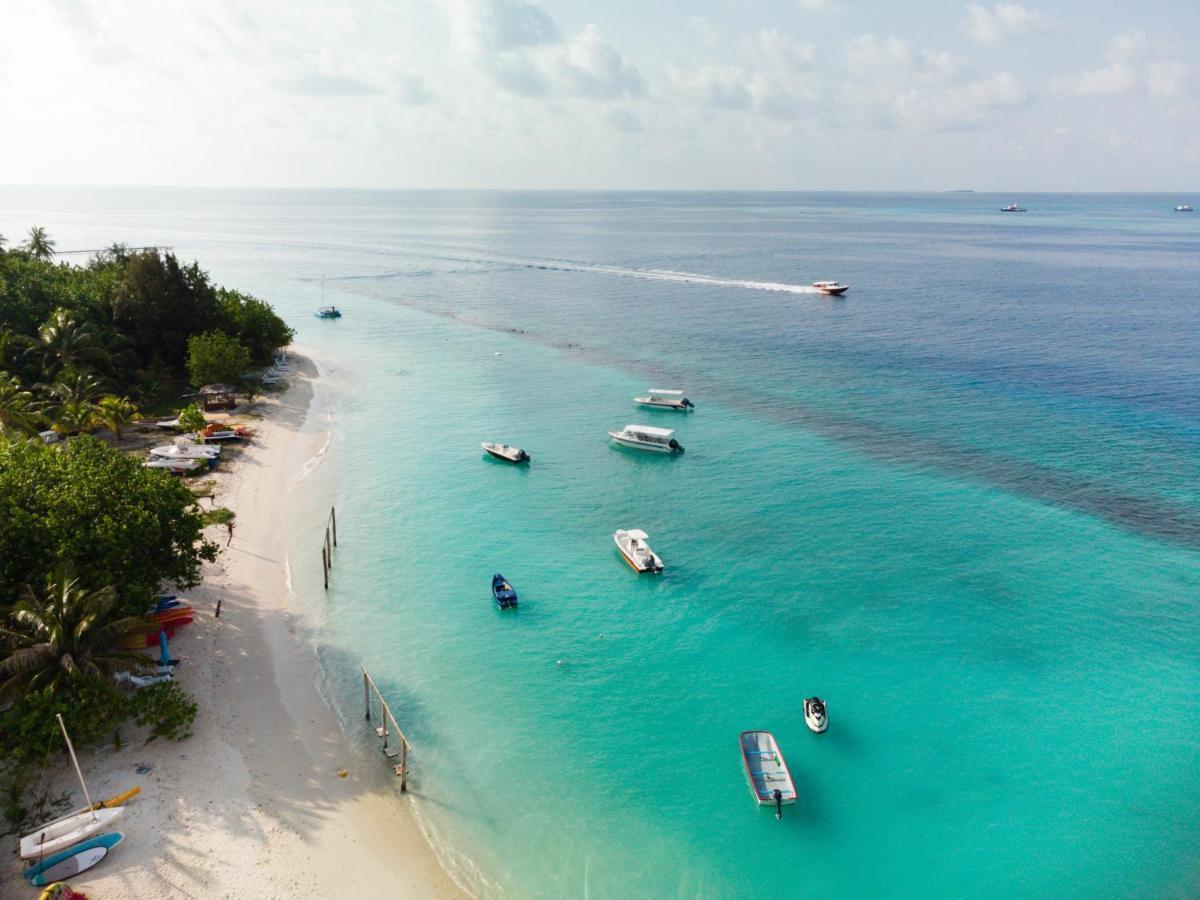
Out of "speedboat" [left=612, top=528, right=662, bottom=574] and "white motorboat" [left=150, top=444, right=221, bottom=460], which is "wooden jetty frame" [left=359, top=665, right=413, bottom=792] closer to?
"speedboat" [left=612, top=528, right=662, bottom=574]

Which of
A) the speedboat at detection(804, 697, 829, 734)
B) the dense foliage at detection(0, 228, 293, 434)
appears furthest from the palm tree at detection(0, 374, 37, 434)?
the speedboat at detection(804, 697, 829, 734)

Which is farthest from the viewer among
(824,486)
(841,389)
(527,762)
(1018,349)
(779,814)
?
(1018,349)

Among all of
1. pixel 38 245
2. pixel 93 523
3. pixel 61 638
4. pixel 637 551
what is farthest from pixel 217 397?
pixel 38 245

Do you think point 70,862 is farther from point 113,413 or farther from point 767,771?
point 113,413

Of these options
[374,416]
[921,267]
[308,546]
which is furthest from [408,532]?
[921,267]

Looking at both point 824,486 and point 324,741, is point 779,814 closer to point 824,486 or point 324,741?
point 324,741

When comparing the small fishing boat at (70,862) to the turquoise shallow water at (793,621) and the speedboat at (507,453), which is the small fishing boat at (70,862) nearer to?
the turquoise shallow water at (793,621)

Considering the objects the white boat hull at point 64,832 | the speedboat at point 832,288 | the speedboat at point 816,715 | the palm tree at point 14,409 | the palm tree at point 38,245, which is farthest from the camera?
the speedboat at point 832,288

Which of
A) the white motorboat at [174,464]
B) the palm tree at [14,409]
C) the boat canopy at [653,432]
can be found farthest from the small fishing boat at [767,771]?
the palm tree at [14,409]
